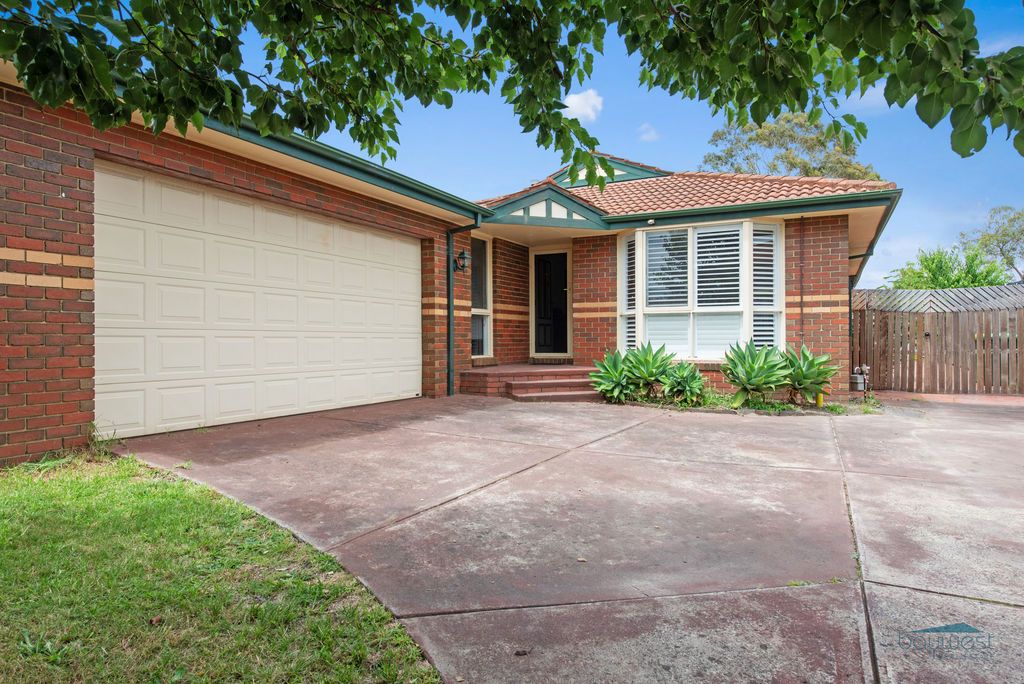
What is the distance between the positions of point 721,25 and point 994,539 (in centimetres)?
310

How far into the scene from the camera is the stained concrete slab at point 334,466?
3404mm

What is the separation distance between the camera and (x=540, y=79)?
9.55ft

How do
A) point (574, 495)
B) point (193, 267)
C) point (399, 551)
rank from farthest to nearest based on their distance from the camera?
point (193, 267), point (574, 495), point (399, 551)

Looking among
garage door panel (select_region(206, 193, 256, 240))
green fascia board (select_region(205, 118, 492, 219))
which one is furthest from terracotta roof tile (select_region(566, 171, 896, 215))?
garage door panel (select_region(206, 193, 256, 240))

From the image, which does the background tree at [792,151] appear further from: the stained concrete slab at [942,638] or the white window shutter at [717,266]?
the stained concrete slab at [942,638]

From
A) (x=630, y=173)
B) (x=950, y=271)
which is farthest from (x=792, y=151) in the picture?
(x=630, y=173)

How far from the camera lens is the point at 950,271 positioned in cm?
2197

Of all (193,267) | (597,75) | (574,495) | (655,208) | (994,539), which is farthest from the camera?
(655,208)

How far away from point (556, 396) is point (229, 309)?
4971 mm

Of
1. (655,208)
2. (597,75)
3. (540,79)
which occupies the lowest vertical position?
(540,79)

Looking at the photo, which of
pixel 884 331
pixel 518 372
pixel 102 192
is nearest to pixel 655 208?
pixel 518 372

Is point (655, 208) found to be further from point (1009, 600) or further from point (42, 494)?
point (42, 494)

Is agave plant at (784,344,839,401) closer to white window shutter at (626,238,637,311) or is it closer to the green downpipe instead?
white window shutter at (626,238,637,311)

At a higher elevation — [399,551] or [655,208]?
[655,208]
